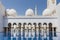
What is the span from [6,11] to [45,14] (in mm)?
4629

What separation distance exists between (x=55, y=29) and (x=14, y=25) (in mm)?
4577

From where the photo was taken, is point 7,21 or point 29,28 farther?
point 29,28

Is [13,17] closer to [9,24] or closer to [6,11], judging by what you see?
[9,24]

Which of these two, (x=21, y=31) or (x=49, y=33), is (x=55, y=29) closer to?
(x=49, y=33)

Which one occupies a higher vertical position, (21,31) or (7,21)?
(7,21)

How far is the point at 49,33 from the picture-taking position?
17750mm

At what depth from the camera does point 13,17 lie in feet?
58.1

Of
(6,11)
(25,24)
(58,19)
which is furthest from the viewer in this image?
(6,11)

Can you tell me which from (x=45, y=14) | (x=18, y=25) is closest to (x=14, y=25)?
(x=18, y=25)

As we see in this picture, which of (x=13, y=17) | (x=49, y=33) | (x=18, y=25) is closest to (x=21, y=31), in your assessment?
(x=18, y=25)

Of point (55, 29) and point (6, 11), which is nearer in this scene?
point (55, 29)

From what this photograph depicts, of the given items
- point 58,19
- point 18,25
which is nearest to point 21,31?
point 18,25

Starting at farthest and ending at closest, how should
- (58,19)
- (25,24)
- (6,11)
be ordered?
(6,11) → (25,24) → (58,19)

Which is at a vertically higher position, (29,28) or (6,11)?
(6,11)
